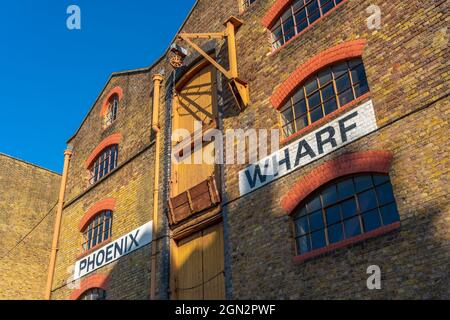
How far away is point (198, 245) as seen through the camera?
11.3 metres

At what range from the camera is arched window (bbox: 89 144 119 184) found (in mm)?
15352

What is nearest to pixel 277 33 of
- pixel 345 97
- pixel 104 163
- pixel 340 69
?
pixel 340 69

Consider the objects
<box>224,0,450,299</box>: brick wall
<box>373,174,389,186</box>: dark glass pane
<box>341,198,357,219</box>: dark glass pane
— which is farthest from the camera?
<box>341,198,357,219</box>: dark glass pane

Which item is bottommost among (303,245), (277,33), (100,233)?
(303,245)

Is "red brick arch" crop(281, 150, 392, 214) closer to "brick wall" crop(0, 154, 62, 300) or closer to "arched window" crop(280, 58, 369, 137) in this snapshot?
"arched window" crop(280, 58, 369, 137)

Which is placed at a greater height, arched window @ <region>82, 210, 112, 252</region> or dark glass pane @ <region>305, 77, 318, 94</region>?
dark glass pane @ <region>305, 77, 318, 94</region>

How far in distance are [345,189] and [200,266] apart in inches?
162

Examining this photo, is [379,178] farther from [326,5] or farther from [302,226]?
[326,5]

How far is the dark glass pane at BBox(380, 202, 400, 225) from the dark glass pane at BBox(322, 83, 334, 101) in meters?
2.69

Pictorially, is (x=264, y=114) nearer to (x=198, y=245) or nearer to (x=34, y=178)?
(x=198, y=245)

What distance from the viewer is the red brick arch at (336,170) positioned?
8016mm

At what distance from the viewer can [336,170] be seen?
28.1 feet

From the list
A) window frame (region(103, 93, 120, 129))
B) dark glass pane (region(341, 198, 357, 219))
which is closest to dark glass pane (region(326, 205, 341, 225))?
dark glass pane (region(341, 198, 357, 219))

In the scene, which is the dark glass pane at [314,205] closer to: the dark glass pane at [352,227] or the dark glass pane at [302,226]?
the dark glass pane at [302,226]
